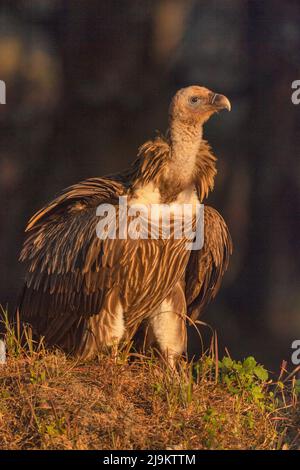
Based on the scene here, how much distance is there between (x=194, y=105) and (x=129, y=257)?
97 centimetres

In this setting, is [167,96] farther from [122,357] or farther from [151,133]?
[122,357]

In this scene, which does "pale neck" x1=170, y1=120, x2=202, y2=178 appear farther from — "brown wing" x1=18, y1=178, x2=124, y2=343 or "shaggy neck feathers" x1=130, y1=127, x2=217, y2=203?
"brown wing" x1=18, y1=178, x2=124, y2=343

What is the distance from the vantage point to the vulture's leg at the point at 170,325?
7.16 m

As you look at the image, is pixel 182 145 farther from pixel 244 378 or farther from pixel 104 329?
pixel 244 378

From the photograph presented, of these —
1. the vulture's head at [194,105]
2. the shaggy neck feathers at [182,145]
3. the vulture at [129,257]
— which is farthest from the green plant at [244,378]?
the vulture's head at [194,105]

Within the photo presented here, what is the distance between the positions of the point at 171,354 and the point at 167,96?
199 cm

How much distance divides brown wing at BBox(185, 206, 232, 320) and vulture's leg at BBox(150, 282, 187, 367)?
0.13 metres

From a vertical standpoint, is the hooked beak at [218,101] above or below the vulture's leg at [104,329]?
above

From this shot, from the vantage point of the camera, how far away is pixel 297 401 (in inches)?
258

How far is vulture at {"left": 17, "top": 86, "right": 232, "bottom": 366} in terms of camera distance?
6734 mm

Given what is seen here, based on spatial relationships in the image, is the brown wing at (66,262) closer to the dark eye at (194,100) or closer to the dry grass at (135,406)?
the dry grass at (135,406)

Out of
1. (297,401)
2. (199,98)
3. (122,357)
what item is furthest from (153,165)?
(297,401)

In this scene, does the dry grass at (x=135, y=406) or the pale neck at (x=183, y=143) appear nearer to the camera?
the dry grass at (x=135, y=406)

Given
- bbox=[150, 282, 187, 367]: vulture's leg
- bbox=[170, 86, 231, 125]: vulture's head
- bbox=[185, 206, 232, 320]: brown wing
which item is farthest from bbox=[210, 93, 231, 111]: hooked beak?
bbox=[150, 282, 187, 367]: vulture's leg
